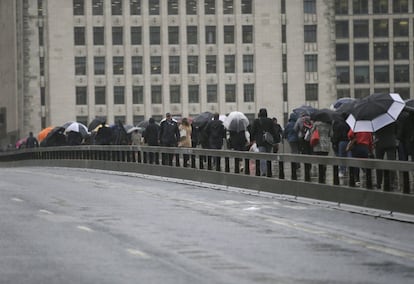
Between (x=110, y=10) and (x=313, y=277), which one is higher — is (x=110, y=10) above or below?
above

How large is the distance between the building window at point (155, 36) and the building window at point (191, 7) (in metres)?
3.59

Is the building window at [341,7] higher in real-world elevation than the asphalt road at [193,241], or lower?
higher

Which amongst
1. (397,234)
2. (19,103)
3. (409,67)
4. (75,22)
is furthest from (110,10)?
(397,234)

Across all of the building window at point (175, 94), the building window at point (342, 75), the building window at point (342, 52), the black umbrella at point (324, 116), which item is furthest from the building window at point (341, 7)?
the black umbrella at point (324, 116)

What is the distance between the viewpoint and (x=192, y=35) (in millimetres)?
121500

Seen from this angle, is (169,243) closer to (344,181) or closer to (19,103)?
(344,181)

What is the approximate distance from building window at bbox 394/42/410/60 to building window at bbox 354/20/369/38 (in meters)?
3.49

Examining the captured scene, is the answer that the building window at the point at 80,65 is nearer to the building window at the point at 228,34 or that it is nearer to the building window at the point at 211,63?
the building window at the point at 211,63

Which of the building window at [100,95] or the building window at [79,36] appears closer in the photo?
the building window at [79,36]

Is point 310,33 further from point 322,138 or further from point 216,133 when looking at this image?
point 322,138

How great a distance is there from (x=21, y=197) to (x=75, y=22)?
98.6 m

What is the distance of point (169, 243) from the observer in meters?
14.0

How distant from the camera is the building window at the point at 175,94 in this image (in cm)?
12188

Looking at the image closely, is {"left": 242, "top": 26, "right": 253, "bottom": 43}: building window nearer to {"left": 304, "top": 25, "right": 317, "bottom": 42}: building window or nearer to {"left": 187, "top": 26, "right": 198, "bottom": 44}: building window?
{"left": 187, "top": 26, "right": 198, "bottom": 44}: building window
